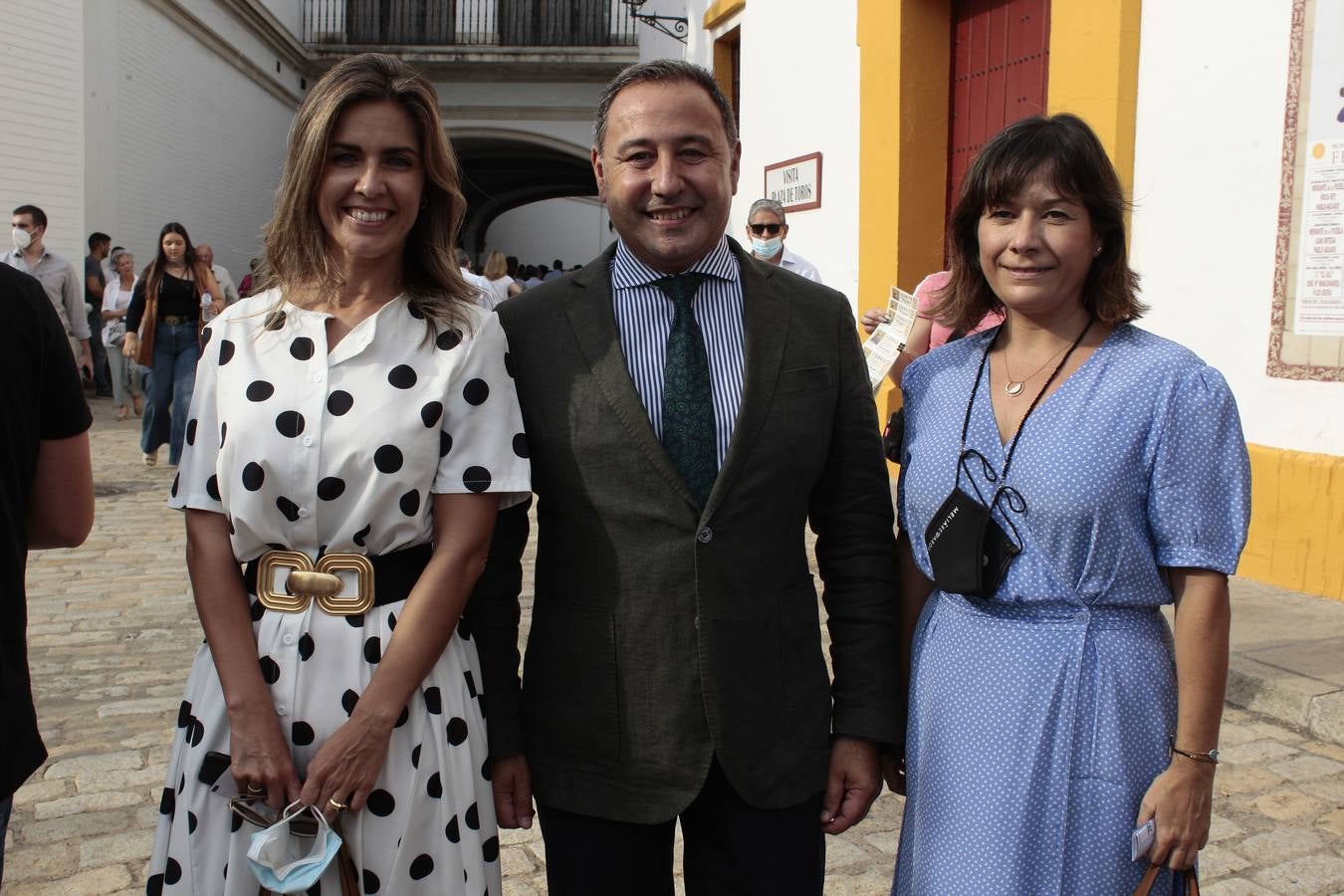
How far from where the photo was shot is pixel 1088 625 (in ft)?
6.70

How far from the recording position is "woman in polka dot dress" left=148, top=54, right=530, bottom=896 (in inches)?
78.7

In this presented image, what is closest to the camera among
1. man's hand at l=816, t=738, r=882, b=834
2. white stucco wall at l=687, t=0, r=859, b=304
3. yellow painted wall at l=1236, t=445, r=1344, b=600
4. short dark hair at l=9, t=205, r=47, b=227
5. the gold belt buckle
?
the gold belt buckle

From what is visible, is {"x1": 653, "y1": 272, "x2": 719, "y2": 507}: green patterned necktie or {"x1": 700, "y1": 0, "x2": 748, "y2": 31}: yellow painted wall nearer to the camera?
{"x1": 653, "y1": 272, "x2": 719, "y2": 507}: green patterned necktie

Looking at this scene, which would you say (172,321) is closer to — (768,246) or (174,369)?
(174,369)

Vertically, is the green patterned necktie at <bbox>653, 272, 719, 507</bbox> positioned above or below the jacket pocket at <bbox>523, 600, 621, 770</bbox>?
above

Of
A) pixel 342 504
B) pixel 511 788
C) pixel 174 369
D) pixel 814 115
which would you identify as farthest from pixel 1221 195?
pixel 174 369

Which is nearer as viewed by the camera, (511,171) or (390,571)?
(390,571)

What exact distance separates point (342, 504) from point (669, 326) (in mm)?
665

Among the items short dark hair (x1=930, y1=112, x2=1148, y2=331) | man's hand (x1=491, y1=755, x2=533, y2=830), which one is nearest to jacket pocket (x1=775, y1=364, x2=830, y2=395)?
short dark hair (x1=930, y1=112, x2=1148, y2=331)

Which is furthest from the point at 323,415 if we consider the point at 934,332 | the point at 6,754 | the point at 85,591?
the point at 85,591

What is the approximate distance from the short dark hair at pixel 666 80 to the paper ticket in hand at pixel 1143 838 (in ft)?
4.54

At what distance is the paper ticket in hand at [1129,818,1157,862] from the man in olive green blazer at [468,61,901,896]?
1.47ft

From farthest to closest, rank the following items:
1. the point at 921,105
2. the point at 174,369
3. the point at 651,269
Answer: the point at 174,369, the point at 921,105, the point at 651,269

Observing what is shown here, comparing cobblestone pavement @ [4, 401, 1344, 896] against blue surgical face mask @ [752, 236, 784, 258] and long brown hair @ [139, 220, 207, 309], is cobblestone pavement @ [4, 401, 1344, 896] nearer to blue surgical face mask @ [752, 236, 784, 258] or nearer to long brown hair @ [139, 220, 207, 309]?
blue surgical face mask @ [752, 236, 784, 258]
